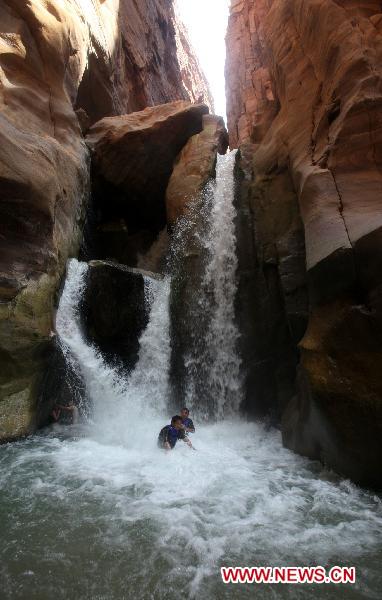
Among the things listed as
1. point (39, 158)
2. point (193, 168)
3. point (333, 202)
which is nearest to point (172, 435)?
point (333, 202)

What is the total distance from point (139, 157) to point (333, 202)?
11.4 metres

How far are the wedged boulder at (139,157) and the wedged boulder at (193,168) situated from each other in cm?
81

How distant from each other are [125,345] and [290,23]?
45.8 ft

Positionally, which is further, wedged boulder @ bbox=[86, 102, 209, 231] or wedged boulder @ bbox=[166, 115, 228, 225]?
wedged boulder @ bbox=[86, 102, 209, 231]

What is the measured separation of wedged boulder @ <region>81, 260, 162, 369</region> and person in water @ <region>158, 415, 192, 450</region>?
4.33 metres

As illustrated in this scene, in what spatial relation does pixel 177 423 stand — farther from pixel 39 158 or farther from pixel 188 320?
pixel 39 158

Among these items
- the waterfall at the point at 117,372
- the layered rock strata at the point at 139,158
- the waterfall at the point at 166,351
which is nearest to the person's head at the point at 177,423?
the waterfall at the point at 117,372

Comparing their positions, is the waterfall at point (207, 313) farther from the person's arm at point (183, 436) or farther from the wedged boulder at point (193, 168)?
the person's arm at point (183, 436)

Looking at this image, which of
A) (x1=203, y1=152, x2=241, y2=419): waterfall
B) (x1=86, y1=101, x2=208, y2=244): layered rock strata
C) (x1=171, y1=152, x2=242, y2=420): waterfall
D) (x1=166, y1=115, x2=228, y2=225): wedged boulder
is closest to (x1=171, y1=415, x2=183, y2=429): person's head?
(x1=171, y1=152, x2=242, y2=420): waterfall

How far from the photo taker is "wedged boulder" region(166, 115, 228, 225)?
1579cm

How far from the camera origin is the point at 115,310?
41.0 ft

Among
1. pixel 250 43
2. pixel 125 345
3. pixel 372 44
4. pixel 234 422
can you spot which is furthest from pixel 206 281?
pixel 250 43

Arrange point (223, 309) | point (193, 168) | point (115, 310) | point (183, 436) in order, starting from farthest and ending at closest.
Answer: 1. point (193, 168)
2. point (115, 310)
3. point (223, 309)
4. point (183, 436)

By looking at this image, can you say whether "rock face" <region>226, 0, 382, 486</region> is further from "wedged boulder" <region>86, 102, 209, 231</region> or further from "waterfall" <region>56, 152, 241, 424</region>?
"wedged boulder" <region>86, 102, 209, 231</region>
